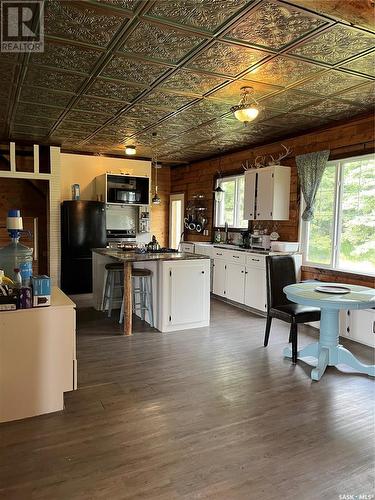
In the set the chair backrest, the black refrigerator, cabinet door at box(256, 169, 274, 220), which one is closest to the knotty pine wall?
cabinet door at box(256, 169, 274, 220)

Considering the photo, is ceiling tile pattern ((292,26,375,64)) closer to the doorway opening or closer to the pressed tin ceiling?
the pressed tin ceiling

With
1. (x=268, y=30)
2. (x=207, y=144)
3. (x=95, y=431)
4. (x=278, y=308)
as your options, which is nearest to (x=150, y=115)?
(x=207, y=144)

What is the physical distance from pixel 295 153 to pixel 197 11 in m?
3.42

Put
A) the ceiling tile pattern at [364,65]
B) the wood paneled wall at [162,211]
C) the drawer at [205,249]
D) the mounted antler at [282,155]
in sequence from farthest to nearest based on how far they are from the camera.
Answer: the wood paneled wall at [162,211]
the drawer at [205,249]
the mounted antler at [282,155]
the ceiling tile pattern at [364,65]

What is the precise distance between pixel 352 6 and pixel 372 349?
3.29 metres

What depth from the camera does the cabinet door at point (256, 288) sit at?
526cm

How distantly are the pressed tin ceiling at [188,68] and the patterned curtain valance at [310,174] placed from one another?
1.39ft

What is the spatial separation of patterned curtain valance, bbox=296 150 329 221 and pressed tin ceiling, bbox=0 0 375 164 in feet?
1.39

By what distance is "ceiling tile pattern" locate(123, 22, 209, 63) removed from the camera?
2582 millimetres

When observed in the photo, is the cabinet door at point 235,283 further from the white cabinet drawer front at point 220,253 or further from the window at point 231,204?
the window at point 231,204

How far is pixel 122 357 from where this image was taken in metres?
3.64

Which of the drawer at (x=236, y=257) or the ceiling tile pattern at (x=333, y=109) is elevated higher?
the ceiling tile pattern at (x=333, y=109)

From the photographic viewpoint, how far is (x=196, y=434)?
2.35 metres

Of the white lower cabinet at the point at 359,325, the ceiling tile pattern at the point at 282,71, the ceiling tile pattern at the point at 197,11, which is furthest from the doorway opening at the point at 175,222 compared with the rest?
the ceiling tile pattern at the point at 197,11
